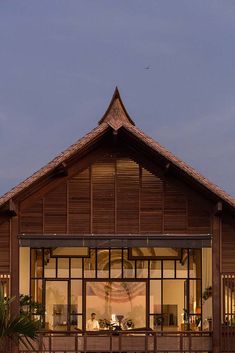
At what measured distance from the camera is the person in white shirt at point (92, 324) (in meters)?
24.5

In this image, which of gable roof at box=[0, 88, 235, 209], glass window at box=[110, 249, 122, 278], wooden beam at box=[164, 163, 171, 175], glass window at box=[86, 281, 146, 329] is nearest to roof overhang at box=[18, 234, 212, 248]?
gable roof at box=[0, 88, 235, 209]

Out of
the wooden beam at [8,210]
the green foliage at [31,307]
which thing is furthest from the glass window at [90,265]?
the wooden beam at [8,210]

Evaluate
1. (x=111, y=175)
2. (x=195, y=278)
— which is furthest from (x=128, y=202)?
(x=195, y=278)

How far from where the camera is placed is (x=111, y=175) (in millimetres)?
23469

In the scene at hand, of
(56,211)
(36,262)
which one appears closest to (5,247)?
(56,211)

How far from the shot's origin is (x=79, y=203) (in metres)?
23.4

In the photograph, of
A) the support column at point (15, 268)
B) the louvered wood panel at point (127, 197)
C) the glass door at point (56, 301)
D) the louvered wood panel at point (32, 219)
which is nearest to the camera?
the support column at point (15, 268)

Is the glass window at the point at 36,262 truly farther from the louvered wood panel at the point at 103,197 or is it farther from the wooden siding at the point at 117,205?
the louvered wood panel at the point at 103,197

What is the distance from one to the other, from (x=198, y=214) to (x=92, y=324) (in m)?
3.75

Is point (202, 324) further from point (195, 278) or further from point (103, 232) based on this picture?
point (103, 232)

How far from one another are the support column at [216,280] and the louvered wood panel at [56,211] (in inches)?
133

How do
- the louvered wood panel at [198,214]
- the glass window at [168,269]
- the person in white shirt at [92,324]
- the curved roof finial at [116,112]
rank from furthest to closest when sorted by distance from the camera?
the glass window at [168,269], the person in white shirt at [92,324], the curved roof finial at [116,112], the louvered wood panel at [198,214]

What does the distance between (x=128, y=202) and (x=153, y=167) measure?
0.98 m

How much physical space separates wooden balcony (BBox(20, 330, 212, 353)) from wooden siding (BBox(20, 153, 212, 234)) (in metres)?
2.36
